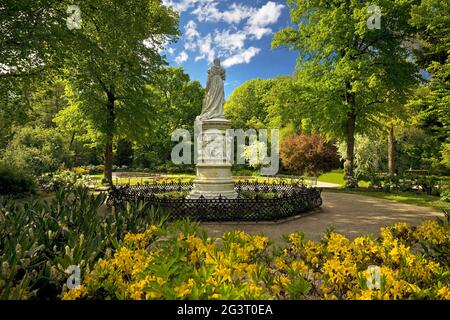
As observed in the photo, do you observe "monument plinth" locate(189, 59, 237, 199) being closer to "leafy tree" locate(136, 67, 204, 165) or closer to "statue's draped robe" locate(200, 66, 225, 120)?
"statue's draped robe" locate(200, 66, 225, 120)

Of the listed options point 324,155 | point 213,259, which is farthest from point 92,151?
point 213,259

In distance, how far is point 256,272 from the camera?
305 centimetres

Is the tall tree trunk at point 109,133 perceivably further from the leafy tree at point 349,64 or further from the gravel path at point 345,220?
the gravel path at point 345,220

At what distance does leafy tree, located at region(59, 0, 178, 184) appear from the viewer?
596 inches

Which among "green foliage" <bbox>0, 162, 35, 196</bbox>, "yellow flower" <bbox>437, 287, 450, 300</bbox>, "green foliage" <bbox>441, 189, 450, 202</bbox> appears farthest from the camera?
"green foliage" <bbox>0, 162, 35, 196</bbox>

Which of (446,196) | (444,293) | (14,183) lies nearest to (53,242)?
(444,293)

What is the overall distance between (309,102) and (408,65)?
23.4 ft

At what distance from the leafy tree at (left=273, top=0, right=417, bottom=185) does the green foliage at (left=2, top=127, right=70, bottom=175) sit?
2290 cm

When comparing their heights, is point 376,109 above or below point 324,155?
above

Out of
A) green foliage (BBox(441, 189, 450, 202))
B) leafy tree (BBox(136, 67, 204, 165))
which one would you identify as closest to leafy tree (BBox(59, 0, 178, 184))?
leafy tree (BBox(136, 67, 204, 165))

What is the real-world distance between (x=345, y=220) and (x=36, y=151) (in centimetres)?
2820

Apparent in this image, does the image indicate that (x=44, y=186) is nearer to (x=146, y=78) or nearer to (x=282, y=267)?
(x=146, y=78)

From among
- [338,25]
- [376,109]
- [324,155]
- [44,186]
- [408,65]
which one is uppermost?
[338,25]

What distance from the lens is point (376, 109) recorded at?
22734 mm
